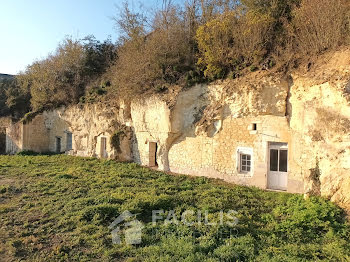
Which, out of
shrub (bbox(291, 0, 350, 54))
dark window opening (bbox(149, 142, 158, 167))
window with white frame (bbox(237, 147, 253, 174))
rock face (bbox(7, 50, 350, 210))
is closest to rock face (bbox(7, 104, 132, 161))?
rock face (bbox(7, 50, 350, 210))

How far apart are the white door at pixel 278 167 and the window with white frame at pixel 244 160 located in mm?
727

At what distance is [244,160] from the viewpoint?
34.6 feet

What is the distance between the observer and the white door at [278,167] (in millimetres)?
9711

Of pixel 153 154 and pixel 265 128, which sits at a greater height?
pixel 265 128

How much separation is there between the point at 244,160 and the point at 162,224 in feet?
17.2

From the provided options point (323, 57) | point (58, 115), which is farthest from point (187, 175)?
point (58, 115)

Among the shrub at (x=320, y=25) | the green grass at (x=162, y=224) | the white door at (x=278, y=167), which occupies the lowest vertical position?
the green grass at (x=162, y=224)

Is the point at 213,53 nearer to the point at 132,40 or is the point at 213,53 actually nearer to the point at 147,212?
the point at 132,40

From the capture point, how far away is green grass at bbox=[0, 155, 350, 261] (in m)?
5.18

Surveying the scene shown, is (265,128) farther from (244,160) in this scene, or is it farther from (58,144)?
(58,144)

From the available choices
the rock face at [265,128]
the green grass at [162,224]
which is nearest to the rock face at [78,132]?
the rock face at [265,128]

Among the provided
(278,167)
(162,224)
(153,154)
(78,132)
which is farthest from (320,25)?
(78,132)

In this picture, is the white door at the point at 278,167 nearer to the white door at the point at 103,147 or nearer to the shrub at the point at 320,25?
the shrub at the point at 320,25

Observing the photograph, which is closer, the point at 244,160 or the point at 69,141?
the point at 244,160
